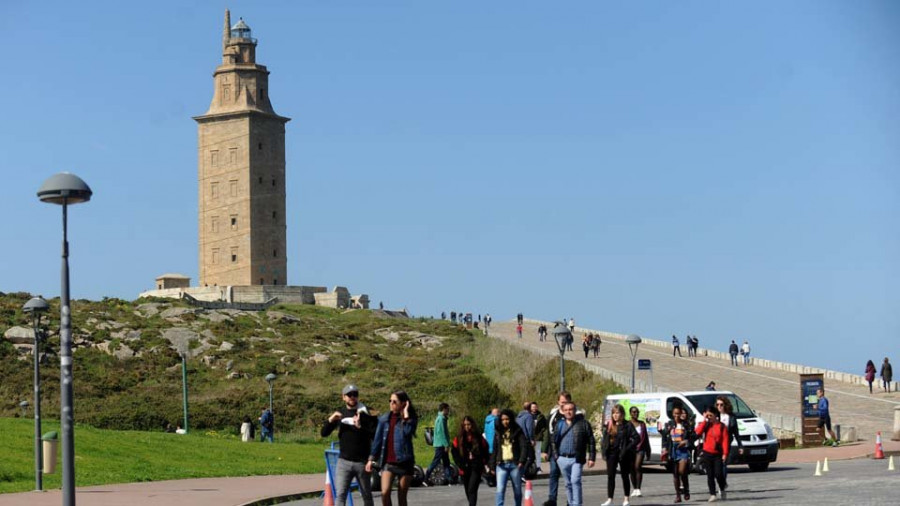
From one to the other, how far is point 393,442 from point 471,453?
1.90 m

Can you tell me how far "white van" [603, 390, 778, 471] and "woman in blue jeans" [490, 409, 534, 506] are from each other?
8017 millimetres

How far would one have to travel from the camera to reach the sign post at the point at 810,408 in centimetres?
3403

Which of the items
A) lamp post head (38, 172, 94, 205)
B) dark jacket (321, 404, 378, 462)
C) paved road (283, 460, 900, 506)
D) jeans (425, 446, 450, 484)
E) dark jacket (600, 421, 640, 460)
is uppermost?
lamp post head (38, 172, 94, 205)

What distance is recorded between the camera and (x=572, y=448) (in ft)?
63.1

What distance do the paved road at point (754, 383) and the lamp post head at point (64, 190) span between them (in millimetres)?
23665

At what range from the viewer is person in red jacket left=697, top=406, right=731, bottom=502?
21141mm

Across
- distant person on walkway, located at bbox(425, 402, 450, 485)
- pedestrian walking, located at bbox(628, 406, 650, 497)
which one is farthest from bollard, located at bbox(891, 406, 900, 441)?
pedestrian walking, located at bbox(628, 406, 650, 497)

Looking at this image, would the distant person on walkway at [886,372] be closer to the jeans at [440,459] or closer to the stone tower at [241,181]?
the jeans at [440,459]

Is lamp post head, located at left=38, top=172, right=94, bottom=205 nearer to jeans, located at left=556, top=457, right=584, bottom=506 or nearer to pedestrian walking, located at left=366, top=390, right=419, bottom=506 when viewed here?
pedestrian walking, located at left=366, top=390, right=419, bottom=506

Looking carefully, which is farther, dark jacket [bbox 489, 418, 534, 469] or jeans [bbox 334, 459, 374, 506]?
dark jacket [bbox 489, 418, 534, 469]

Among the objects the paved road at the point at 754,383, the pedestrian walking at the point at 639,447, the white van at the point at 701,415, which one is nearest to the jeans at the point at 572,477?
the pedestrian walking at the point at 639,447

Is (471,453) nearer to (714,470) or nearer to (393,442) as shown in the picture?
(393,442)

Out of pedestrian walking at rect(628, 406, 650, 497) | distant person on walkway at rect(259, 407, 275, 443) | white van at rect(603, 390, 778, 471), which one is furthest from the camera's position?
distant person on walkway at rect(259, 407, 275, 443)

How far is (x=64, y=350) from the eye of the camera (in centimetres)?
1748
